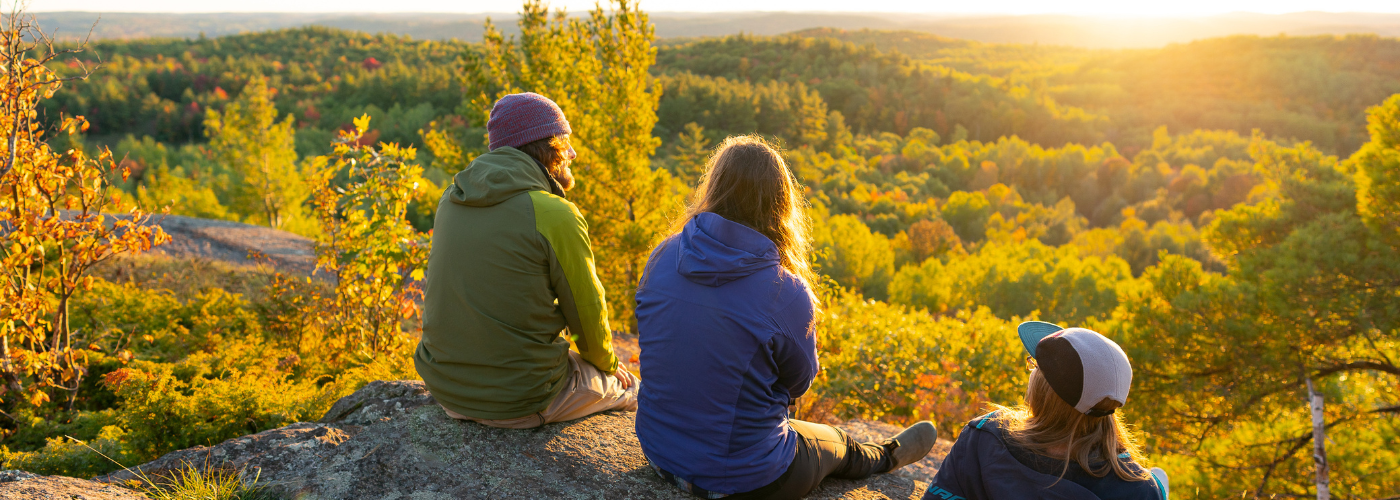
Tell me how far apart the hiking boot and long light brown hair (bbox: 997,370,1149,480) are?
1088 millimetres

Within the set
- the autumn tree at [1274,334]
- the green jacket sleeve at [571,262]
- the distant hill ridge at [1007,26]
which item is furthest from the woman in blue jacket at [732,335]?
the distant hill ridge at [1007,26]

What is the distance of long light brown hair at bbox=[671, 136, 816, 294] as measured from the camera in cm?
207

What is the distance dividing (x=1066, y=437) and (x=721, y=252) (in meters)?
1.01

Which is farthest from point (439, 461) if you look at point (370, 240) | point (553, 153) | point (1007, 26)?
point (1007, 26)

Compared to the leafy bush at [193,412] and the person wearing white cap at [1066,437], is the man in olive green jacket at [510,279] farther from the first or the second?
the person wearing white cap at [1066,437]

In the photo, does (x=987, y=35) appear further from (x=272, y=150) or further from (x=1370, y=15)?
(x=272, y=150)

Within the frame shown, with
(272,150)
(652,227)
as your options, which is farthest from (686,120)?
(652,227)

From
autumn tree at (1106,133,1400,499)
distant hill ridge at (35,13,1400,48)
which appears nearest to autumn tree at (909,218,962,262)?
autumn tree at (1106,133,1400,499)

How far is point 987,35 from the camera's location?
172m

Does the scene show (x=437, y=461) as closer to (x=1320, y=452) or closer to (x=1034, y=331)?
(x=1034, y=331)

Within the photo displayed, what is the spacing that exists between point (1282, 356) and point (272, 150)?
19.0m

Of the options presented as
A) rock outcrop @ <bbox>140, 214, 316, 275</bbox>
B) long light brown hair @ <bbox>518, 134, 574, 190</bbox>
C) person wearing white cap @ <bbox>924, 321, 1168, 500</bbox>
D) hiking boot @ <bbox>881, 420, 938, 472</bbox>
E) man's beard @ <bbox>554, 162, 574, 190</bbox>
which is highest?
long light brown hair @ <bbox>518, 134, 574, 190</bbox>

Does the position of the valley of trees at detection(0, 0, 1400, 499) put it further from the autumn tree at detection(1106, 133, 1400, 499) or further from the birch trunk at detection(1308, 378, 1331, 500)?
the birch trunk at detection(1308, 378, 1331, 500)

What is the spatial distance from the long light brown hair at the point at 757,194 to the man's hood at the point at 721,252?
0.30ft
